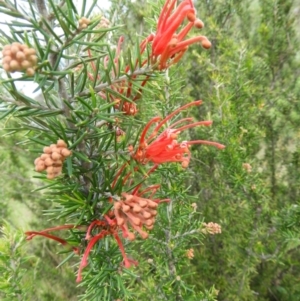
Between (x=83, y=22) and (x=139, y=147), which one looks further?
(x=139, y=147)

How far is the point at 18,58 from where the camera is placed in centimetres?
55

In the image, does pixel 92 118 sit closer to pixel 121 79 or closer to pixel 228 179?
pixel 121 79

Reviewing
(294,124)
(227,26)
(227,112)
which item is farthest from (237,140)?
(227,26)

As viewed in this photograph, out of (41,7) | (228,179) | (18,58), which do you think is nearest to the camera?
(18,58)

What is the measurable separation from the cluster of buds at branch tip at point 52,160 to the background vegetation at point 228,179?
1.35ft

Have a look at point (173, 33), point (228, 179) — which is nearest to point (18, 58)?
point (173, 33)

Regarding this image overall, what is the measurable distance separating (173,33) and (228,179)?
3.85 ft

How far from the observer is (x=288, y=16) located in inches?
89.9

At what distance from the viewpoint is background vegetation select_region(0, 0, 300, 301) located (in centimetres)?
131

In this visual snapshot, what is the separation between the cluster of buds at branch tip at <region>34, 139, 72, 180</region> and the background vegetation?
0.41 m

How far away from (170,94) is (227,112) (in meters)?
0.48

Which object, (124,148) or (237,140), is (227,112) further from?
(124,148)

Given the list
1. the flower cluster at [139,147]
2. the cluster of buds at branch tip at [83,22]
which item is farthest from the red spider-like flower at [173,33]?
the cluster of buds at branch tip at [83,22]

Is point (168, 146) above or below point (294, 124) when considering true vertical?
above
